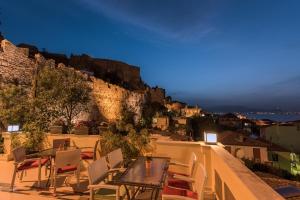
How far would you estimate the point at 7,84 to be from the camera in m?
9.18

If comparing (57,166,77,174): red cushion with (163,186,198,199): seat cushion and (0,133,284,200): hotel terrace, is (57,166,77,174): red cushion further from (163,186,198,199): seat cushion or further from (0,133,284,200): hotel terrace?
(163,186,198,199): seat cushion

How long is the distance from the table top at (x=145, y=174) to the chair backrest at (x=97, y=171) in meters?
0.28

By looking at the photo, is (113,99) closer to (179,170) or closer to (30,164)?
(30,164)

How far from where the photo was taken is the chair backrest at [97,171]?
2278 mm

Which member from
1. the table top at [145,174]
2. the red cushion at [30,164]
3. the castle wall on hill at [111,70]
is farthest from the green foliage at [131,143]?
the castle wall on hill at [111,70]

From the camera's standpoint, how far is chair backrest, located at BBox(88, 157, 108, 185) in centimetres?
228

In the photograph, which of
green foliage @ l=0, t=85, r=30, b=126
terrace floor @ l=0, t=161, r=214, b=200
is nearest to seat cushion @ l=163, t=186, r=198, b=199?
terrace floor @ l=0, t=161, r=214, b=200

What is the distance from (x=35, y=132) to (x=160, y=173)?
431 centimetres

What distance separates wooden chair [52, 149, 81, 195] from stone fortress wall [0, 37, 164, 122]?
24.8 feet

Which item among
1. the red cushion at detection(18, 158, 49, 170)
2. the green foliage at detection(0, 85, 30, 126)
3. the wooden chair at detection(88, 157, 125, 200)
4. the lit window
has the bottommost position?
the red cushion at detection(18, 158, 49, 170)

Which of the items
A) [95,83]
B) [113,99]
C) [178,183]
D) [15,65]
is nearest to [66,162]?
[178,183]

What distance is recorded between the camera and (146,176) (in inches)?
93.7

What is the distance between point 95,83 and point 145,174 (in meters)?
17.0

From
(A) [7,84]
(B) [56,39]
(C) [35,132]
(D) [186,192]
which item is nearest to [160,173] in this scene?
(D) [186,192]
